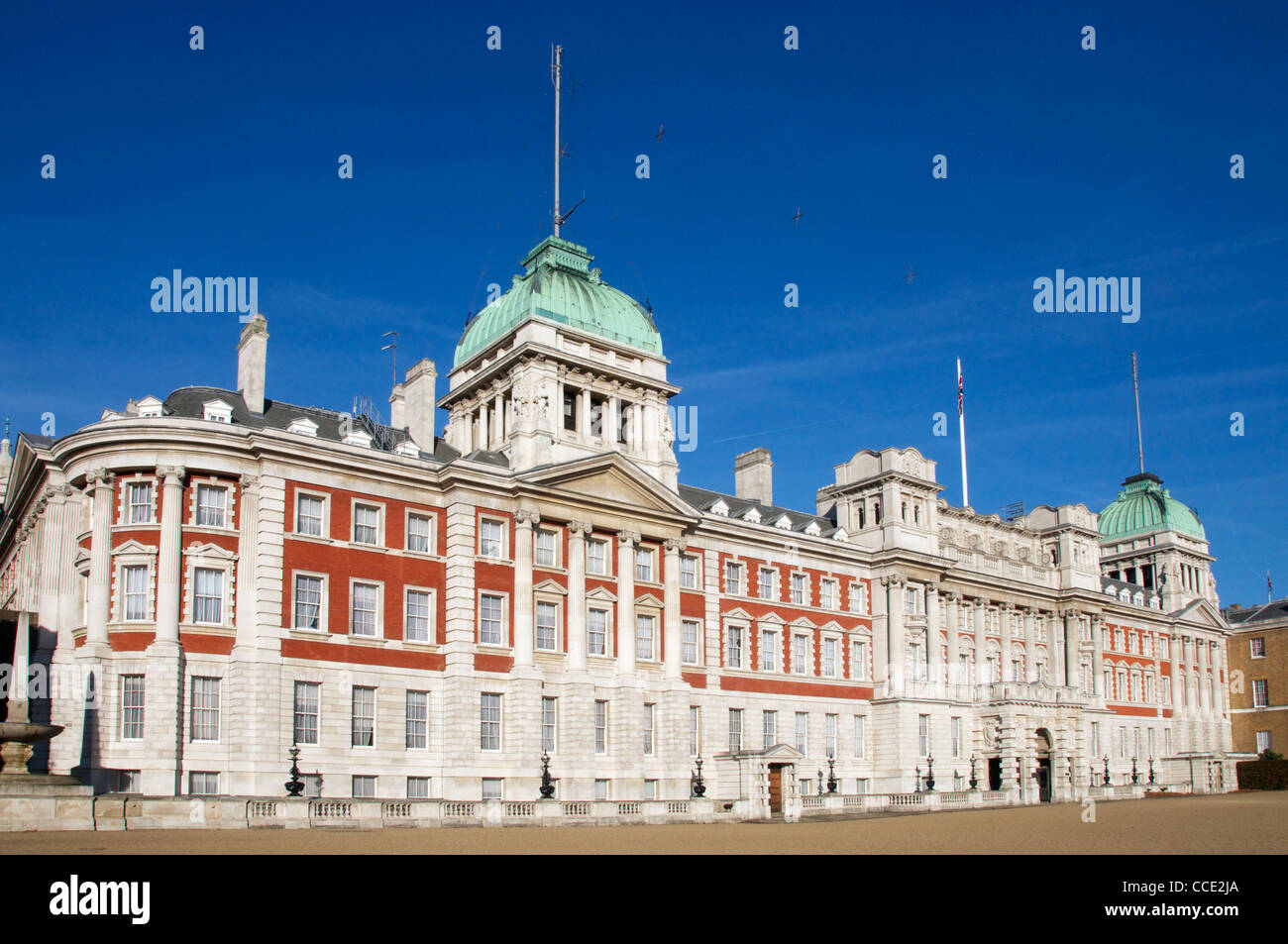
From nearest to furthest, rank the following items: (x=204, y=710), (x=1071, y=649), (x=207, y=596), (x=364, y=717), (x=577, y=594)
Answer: (x=204, y=710)
(x=207, y=596)
(x=364, y=717)
(x=577, y=594)
(x=1071, y=649)

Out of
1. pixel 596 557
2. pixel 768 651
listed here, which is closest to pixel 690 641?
pixel 768 651

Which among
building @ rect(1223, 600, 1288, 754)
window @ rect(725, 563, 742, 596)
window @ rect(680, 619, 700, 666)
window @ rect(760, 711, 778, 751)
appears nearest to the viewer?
window @ rect(680, 619, 700, 666)

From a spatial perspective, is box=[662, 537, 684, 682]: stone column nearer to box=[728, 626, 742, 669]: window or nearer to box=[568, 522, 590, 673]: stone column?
box=[728, 626, 742, 669]: window

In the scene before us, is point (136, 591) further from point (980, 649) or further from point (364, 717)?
point (980, 649)

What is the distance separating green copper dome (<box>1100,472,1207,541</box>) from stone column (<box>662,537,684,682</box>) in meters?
62.9

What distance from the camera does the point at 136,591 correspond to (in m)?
45.8

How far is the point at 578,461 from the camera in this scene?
56.1 m

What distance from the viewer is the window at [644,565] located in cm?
5922

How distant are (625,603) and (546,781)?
10.1m

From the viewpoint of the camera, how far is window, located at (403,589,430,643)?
50969mm

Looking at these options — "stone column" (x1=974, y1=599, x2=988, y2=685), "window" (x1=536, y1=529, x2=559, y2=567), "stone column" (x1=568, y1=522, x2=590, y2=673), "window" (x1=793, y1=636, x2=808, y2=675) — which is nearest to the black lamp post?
"stone column" (x1=568, y1=522, x2=590, y2=673)
